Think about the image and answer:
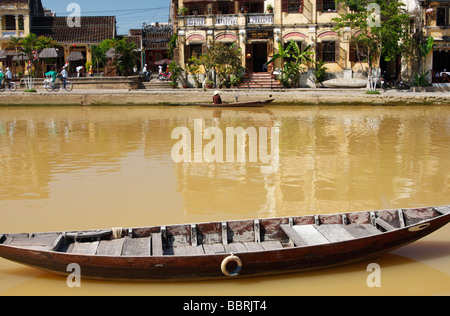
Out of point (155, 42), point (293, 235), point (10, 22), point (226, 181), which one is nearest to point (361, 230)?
point (293, 235)

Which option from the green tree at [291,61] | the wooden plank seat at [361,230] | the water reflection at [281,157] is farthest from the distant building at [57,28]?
the wooden plank seat at [361,230]

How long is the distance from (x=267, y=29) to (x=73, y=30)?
57.8ft

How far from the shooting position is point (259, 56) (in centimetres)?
3347

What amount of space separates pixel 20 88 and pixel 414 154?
2363cm

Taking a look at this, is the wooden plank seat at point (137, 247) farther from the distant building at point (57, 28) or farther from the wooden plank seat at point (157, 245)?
the distant building at point (57, 28)

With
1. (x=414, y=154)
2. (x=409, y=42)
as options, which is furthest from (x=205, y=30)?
(x=414, y=154)

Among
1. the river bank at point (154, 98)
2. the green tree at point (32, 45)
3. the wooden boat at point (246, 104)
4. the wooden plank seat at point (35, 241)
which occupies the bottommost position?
the wooden plank seat at point (35, 241)

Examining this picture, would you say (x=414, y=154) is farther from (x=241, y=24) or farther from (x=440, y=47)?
(x=241, y=24)

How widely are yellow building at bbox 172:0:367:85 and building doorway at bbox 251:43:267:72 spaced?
1584 mm

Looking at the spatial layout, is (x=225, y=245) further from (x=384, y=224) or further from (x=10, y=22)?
(x=10, y=22)

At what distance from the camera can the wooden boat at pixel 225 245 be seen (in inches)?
233

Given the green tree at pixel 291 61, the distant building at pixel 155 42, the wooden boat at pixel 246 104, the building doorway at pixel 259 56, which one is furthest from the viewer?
the distant building at pixel 155 42

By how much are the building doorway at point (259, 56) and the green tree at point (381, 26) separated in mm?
6857

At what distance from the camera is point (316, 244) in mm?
6105
